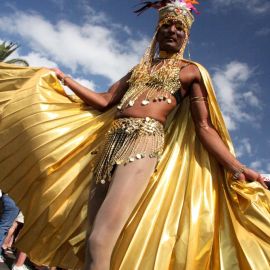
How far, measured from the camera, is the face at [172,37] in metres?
2.95

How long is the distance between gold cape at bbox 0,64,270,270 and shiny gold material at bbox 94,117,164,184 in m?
0.31

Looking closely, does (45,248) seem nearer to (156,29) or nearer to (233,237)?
(233,237)

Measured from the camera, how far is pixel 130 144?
2506 millimetres

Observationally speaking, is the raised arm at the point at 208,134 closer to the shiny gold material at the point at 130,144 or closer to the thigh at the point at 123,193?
the shiny gold material at the point at 130,144

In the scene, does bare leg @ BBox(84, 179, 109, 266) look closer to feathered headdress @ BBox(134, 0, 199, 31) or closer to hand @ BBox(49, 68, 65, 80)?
hand @ BBox(49, 68, 65, 80)

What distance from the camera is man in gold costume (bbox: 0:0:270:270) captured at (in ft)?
7.89

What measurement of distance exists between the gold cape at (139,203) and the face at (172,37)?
286 mm

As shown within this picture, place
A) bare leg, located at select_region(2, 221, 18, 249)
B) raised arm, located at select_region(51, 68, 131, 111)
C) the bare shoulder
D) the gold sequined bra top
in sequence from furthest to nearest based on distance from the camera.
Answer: bare leg, located at select_region(2, 221, 18, 249) < raised arm, located at select_region(51, 68, 131, 111) < the bare shoulder < the gold sequined bra top

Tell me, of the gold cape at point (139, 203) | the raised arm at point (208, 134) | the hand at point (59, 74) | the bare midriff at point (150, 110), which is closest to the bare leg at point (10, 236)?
the gold cape at point (139, 203)

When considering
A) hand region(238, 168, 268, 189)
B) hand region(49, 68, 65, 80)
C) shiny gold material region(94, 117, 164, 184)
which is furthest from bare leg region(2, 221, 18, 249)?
hand region(238, 168, 268, 189)

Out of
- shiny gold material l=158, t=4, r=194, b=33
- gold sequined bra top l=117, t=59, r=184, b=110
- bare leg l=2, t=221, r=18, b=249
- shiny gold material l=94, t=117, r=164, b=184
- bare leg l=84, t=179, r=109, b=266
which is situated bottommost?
bare leg l=2, t=221, r=18, b=249

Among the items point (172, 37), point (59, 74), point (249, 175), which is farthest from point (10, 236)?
point (249, 175)

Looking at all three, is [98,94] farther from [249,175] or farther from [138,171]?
[249,175]

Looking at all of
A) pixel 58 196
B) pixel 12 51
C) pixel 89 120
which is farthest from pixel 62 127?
pixel 12 51
